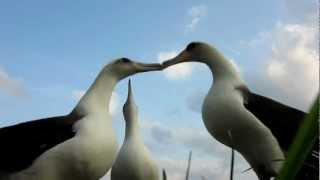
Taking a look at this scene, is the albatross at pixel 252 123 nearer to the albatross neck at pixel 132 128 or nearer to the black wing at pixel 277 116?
the black wing at pixel 277 116

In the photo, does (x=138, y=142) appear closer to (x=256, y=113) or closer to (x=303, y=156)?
(x=256, y=113)

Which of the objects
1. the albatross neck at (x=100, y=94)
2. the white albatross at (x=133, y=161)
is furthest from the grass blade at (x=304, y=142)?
the white albatross at (x=133, y=161)

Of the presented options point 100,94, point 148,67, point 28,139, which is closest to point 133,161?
point 148,67

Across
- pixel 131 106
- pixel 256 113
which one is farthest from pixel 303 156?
pixel 131 106

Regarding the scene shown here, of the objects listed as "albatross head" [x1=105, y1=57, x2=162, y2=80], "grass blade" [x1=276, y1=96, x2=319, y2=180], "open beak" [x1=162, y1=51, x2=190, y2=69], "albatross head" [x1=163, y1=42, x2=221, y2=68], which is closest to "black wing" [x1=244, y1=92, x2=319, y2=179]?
"albatross head" [x1=163, y1=42, x2=221, y2=68]

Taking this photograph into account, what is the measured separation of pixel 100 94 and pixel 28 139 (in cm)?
121

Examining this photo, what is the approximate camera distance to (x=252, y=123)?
5.69 m

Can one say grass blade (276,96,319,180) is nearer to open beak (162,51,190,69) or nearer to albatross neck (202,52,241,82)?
albatross neck (202,52,241,82)

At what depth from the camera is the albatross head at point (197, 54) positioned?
6.91 meters

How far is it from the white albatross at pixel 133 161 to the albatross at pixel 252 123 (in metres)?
2.25

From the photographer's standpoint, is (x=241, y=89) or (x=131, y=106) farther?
(x=131, y=106)

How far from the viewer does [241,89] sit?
20.4 feet

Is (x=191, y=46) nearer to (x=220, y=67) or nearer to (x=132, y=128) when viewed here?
(x=220, y=67)

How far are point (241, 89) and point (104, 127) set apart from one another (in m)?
1.63
